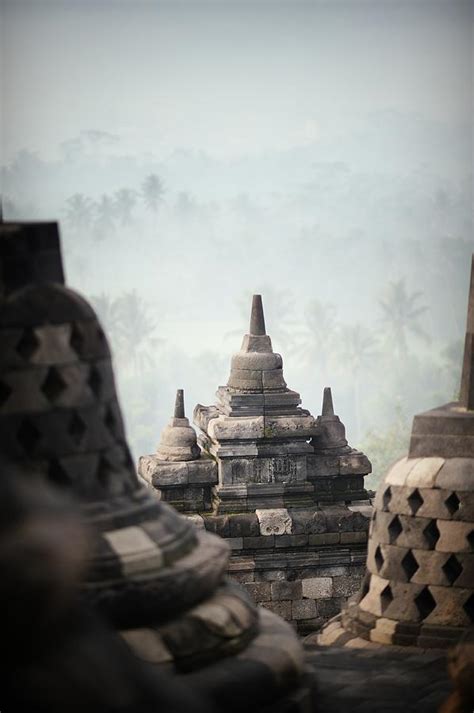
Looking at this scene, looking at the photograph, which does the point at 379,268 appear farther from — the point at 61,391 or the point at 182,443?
the point at 61,391

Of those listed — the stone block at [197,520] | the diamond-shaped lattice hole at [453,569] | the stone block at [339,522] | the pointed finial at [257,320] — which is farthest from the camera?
the pointed finial at [257,320]

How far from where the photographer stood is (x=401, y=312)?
203 feet

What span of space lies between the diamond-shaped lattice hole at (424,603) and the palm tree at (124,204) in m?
51.1

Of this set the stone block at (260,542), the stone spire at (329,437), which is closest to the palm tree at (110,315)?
the stone spire at (329,437)

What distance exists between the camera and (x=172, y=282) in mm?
60781

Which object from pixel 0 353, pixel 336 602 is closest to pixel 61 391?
pixel 0 353

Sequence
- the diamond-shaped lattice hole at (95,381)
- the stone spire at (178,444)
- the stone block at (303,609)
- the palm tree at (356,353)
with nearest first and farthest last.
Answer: the diamond-shaped lattice hole at (95,381) → the stone block at (303,609) → the stone spire at (178,444) → the palm tree at (356,353)

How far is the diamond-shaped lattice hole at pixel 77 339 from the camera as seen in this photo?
571 cm

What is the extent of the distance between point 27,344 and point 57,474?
45 centimetres

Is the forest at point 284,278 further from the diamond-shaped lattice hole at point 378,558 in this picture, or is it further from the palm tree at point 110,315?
the diamond-shaped lattice hole at point 378,558

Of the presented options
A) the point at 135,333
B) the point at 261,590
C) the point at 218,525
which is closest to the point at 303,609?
the point at 261,590

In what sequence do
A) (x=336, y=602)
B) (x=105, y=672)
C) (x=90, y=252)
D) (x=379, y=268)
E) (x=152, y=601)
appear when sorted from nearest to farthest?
(x=105, y=672) → (x=152, y=601) → (x=336, y=602) → (x=90, y=252) → (x=379, y=268)

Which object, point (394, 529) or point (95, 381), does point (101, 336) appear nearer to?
point (95, 381)

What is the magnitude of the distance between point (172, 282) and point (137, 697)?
187ft
